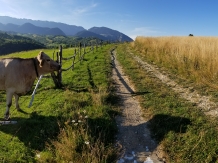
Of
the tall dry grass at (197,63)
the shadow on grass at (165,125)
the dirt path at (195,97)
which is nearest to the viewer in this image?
the shadow on grass at (165,125)

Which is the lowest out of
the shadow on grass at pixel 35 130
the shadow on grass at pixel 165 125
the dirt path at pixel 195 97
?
the shadow on grass at pixel 35 130

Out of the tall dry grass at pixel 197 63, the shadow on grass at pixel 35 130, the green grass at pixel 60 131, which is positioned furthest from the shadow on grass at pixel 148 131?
the tall dry grass at pixel 197 63

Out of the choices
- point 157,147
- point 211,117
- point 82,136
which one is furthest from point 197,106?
point 82,136

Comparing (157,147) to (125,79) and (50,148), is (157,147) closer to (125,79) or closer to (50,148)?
(50,148)

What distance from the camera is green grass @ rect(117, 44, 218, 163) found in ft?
17.1

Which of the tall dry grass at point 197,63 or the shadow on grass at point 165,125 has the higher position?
the tall dry grass at point 197,63

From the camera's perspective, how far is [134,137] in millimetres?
6070

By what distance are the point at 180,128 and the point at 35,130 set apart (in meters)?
4.02

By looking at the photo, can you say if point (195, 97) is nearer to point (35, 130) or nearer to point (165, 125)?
point (165, 125)

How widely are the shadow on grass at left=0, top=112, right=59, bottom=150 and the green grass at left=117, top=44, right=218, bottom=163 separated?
2.87m

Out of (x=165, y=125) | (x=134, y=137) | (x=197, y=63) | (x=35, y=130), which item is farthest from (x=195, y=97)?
(x=35, y=130)

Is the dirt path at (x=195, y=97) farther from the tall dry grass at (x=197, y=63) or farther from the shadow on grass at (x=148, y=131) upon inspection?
the shadow on grass at (x=148, y=131)

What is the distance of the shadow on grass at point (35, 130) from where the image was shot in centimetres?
577

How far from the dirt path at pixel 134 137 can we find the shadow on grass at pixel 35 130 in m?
1.83
